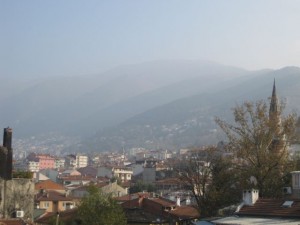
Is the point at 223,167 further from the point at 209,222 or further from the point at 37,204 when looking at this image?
the point at 37,204

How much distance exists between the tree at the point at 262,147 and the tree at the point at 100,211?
21.2 ft

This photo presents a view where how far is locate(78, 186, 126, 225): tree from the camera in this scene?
28594mm

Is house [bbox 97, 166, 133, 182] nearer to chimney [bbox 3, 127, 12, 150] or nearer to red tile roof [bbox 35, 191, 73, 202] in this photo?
red tile roof [bbox 35, 191, 73, 202]

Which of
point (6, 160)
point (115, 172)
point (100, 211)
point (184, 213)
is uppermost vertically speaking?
point (115, 172)

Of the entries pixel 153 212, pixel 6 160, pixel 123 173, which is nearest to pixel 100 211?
pixel 6 160

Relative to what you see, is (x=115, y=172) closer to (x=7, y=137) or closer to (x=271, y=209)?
(x=7, y=137)

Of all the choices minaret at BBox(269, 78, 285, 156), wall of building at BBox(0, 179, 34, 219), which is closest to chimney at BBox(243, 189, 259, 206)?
minaret at BBox(269, 78, 285, 156)

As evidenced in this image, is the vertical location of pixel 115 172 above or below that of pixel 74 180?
above

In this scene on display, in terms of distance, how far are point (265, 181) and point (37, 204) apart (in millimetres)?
29007

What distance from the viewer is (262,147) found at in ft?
93.4

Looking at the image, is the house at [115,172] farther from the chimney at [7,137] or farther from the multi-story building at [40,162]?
the chimney at [7,137]

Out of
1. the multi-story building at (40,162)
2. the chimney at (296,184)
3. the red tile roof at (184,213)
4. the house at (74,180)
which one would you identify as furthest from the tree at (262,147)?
the multi-story building at (40,162)

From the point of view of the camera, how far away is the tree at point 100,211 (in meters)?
28.6

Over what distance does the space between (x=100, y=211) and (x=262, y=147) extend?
878 cm
